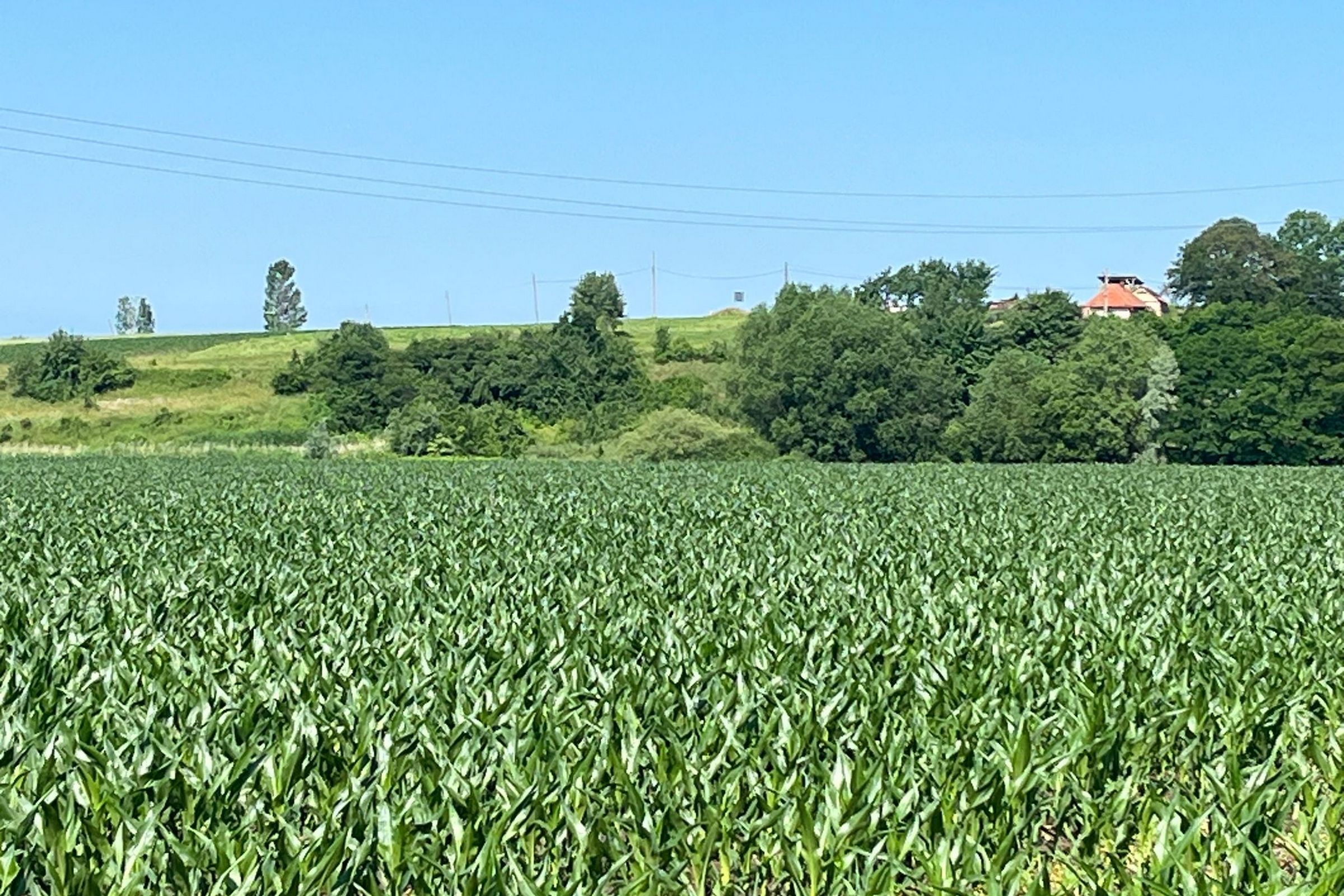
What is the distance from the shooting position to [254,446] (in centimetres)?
6575

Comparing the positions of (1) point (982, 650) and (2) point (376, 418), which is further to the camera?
(2) point (376, 418)

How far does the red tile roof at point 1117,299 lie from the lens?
135 m

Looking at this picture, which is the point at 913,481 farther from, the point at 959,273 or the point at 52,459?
the point at 959,273

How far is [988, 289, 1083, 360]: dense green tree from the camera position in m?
79.6

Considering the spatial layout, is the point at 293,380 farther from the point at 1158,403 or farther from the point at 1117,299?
the point at 1117,299

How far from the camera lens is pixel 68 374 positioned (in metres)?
80.7

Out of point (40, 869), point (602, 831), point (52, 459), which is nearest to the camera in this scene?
point (40, 869)

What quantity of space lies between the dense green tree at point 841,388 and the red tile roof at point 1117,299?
232 ft

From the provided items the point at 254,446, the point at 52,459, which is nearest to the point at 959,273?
the point at 254,446

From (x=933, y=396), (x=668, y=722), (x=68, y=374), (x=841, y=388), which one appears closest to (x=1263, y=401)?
(x=933, y=396)

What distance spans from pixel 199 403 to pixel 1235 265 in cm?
7173

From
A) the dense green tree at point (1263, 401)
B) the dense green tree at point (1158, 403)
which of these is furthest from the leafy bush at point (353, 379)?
the dense green tree at point (1263, 401)

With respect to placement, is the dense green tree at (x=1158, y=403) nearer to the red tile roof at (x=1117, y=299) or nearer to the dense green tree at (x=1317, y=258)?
the dense green tree at (x=1317, y=258)

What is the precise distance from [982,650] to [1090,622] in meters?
1.53
